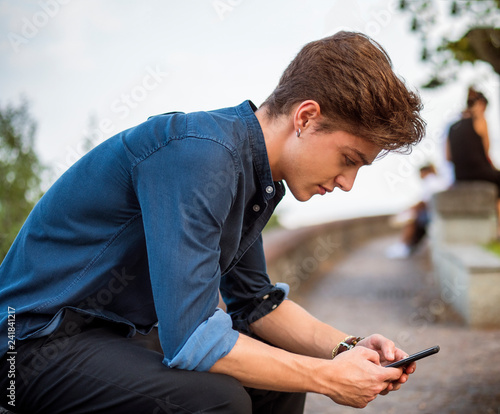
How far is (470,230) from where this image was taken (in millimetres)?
5941

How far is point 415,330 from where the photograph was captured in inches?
194

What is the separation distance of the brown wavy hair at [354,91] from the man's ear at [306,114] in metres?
0.02

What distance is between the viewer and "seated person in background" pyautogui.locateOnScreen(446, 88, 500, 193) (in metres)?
6.24

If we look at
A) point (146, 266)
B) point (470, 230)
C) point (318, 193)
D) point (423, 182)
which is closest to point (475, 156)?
point (470, 230)

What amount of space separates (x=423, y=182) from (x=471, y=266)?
13.1ft

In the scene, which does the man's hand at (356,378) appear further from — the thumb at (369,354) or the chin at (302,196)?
the chin at (302,196)

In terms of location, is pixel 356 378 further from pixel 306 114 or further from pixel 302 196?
pixel 306 114

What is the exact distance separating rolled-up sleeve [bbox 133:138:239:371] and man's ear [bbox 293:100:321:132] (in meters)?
0.29

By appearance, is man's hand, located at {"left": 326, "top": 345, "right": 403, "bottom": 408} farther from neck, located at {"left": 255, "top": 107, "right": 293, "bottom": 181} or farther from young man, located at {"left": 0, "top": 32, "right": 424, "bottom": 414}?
neck, located at {"left": 255, "top": 107, "right": 293, "bottom": 181}

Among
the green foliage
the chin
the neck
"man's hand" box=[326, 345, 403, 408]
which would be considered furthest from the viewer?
the green foliage

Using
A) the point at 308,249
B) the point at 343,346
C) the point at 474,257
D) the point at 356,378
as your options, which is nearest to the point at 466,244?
the point at 474,257

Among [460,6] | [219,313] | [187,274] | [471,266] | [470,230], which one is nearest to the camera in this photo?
[187,274]

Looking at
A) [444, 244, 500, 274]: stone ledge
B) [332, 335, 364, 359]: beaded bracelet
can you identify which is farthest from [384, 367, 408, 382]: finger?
[444, 244, 500, 274]: stone ledge

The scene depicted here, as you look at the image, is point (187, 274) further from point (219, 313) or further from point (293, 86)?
point (293, 86)
